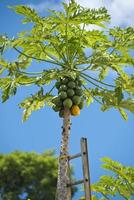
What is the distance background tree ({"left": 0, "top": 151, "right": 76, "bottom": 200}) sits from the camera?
118 ft

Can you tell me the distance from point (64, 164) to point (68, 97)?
1.74 metres

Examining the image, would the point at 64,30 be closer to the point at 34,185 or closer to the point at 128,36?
the point at 128,36

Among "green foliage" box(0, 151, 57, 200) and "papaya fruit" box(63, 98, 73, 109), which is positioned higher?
"green foliage" box(0, 151, 57, 200)

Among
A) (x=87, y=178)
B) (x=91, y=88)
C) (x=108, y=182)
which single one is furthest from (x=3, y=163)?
(x=87, y=178)

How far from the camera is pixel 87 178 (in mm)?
7242

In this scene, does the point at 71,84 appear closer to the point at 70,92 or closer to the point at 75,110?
the point at 70,92

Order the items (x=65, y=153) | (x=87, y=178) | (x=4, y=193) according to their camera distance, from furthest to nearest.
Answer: (x=4, y=193), (x=65, y=153), (x=87, y=178)

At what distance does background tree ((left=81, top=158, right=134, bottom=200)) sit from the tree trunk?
5728 mm

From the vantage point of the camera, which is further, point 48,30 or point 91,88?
point 91,88

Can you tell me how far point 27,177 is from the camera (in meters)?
36.5

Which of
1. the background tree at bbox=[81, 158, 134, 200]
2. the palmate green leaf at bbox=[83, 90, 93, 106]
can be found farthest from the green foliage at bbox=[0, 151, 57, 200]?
the palmate green leaf at bbox=[83, 90, 93, 106]

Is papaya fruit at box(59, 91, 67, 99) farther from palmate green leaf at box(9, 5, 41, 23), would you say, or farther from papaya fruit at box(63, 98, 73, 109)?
palmate green leaf at box(9, 5, 41, 23)

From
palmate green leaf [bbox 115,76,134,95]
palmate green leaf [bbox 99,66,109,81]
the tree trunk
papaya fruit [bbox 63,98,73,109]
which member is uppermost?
palmate green leaf [bbox 99,66,109,81]

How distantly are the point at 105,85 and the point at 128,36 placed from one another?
157 cm
